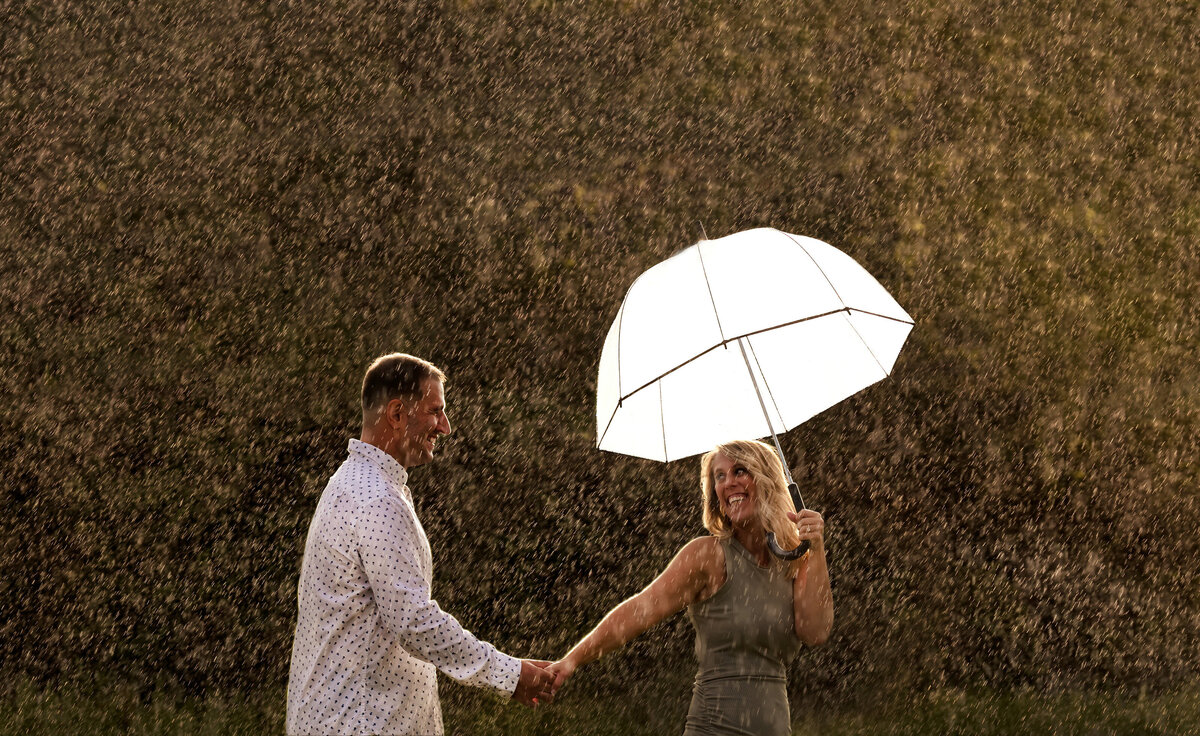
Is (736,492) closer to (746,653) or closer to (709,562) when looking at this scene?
(709,562)

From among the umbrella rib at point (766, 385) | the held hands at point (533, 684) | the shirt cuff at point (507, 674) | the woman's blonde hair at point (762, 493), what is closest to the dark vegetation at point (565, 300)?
the umbrella rib at point (766, 385)

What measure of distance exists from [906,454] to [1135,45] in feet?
19.7

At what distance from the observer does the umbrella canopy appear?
358 cm

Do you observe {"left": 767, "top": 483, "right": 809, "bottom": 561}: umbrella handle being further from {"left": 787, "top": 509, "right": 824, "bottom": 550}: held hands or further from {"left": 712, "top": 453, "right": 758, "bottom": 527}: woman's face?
{"left": 712, "top": 453, "right": 758, "bottom": 527}: woman's face

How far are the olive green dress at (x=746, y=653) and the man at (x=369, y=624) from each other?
0.80 meters

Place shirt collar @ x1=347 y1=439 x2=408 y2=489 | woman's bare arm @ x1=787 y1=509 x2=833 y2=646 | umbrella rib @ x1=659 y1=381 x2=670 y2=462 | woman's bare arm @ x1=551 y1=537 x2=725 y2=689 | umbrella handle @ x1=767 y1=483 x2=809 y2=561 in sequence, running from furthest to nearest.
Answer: umbrella rib @ x1=659 y1=381 x2=670 y2=462
woman's bare arm @ x1=551 y1=537 x2=725 y2=689
woman's bare arm @ x1=787 y1=509 x2=833 y2=646
umbrella handle @ x1=767 y1=483 x2=809 y2=561
shirt collar @ x1=347 y1=439 x2=408 y2=489

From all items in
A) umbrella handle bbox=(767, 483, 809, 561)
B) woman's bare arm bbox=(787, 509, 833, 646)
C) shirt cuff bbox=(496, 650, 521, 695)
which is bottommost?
shirt cuff bbox=(496, 650, 521, 695)

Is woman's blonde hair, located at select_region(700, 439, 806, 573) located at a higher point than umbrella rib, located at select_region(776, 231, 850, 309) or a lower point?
lower

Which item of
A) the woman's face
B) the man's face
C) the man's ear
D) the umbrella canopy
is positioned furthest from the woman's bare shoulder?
the man's ear

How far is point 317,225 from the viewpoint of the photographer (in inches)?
401

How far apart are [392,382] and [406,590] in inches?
24.2

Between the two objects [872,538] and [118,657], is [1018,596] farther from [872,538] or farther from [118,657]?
[118,657]

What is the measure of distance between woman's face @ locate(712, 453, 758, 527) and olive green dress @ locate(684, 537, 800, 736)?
146 millimetres

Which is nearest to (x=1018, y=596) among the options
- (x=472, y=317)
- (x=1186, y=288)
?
(x=1186, y=288)
